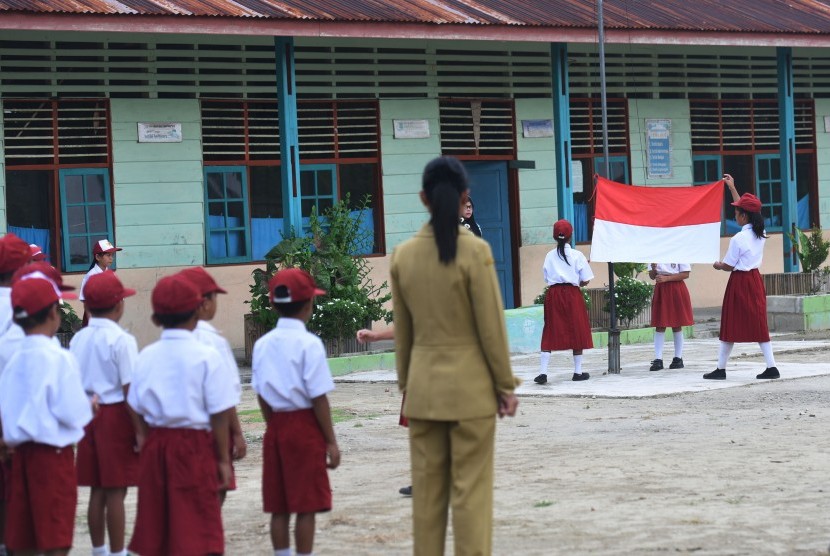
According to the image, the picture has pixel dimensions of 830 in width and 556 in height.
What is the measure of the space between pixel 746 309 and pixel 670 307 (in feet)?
4.68

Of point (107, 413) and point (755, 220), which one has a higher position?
point (755, 220)

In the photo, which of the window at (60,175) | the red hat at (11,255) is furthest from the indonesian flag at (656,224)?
the red hat at (11,255)

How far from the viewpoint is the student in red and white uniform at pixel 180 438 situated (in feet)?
19.9

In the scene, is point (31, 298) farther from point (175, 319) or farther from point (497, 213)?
point (497, 213)

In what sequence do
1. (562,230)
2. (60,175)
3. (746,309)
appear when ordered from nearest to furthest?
(746,309), (562,230), (60,175)

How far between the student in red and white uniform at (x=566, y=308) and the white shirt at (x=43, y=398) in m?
9.08

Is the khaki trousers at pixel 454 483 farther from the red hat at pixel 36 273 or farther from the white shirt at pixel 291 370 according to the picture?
the red hat at pixel 36 273

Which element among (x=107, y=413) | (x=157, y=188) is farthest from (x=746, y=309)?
(x=107, y=413)

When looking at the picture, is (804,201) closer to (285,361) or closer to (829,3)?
(829,3)

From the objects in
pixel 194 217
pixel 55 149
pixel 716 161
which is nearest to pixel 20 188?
pixel 55 149

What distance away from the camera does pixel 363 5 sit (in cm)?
1797

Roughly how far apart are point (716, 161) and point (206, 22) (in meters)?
9.50

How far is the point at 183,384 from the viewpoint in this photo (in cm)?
607

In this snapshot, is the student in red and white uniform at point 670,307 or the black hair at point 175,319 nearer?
the black hair at point 175,319
